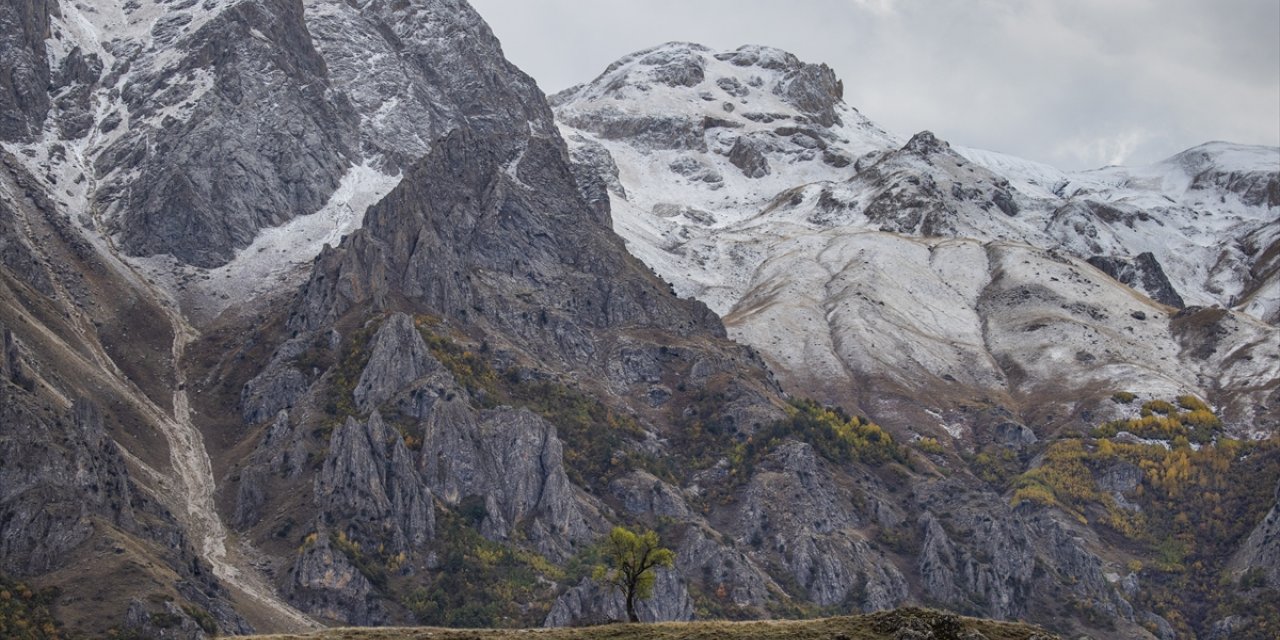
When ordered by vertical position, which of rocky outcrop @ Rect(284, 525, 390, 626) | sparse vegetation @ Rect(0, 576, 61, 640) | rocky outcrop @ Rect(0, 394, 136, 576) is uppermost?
rocky outcrop @ Rect(0, 394, 136, 576)

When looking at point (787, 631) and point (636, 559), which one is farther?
point (636, 559)

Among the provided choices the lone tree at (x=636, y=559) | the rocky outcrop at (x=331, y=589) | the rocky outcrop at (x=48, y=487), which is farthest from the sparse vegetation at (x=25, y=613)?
the lone tree at (x=636, y=559)

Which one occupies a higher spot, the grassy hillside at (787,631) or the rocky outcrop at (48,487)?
the rocky outcrop at (48,487)

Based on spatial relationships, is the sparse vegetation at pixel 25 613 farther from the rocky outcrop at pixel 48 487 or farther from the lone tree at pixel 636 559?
the lone tree at pixel 636 559

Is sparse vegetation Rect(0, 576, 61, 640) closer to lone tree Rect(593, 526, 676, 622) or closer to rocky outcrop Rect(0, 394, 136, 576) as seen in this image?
rocky outcrop Rect(0, 394, 136, 576)

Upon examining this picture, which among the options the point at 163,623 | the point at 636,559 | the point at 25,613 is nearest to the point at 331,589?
the point at 163,623

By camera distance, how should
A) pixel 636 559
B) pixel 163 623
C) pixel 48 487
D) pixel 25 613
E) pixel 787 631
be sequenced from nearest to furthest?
pixel 787 631 < pixel 636 559 < pixel 25 613 < pixel 163 623 < pixel 48 487

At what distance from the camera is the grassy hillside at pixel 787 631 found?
102000 millimetres

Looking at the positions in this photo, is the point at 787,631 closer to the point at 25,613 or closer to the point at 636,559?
the point at 636,559

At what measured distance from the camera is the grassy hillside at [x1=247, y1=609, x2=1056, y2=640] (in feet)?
335

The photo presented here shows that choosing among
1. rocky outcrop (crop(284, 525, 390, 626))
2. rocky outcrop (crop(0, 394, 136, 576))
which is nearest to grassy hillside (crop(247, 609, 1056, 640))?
rocky outcrop (crop(0, 394, 136, 576))

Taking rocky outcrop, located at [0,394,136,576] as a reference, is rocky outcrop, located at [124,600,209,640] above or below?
below

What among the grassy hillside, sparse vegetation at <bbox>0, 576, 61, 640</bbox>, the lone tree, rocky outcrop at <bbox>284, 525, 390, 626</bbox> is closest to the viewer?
the grassy hillside

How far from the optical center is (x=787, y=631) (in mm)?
107938
